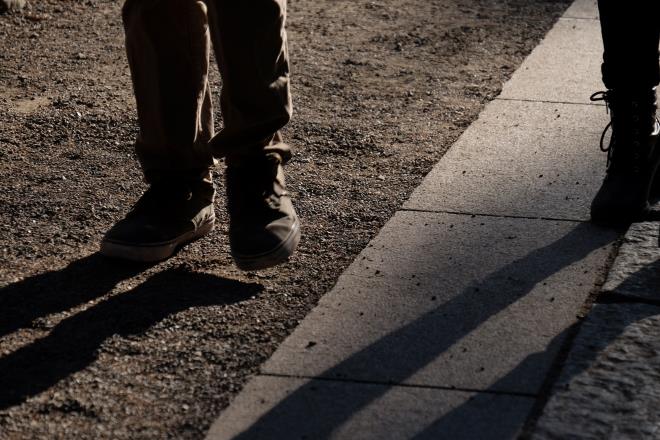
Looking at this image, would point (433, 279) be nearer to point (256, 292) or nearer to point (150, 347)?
point (256, 292)

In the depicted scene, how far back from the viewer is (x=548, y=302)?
2.61m

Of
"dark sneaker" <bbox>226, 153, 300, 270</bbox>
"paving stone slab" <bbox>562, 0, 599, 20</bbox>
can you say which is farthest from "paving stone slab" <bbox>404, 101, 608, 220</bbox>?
"paving stone slab" <bbox>562, 0, 599, 20</bbox>

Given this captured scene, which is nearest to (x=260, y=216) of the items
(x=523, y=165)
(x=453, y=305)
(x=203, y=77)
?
(x=203, y=77)

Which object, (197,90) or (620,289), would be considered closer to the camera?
(620,289)

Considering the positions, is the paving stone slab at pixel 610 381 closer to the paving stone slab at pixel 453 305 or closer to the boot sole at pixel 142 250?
the paving stone slab at pixel 453 305

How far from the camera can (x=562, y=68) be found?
4.52 m

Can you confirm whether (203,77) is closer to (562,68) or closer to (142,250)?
(142,250)

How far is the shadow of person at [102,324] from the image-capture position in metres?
2.33

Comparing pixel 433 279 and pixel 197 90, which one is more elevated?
pixel 197 90

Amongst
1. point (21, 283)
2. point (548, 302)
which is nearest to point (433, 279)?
point (548, 302)

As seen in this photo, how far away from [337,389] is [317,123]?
1.83 m

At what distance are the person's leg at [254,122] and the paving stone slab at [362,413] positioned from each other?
0.54m

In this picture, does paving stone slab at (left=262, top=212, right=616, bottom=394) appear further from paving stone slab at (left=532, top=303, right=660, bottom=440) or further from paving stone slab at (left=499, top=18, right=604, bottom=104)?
paving stone slab at (left=499, top=18, right=604, bottom=104)

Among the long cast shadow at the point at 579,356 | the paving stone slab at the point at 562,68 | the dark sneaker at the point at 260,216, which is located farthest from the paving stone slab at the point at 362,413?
the paving stone slab at the point at 562,68
